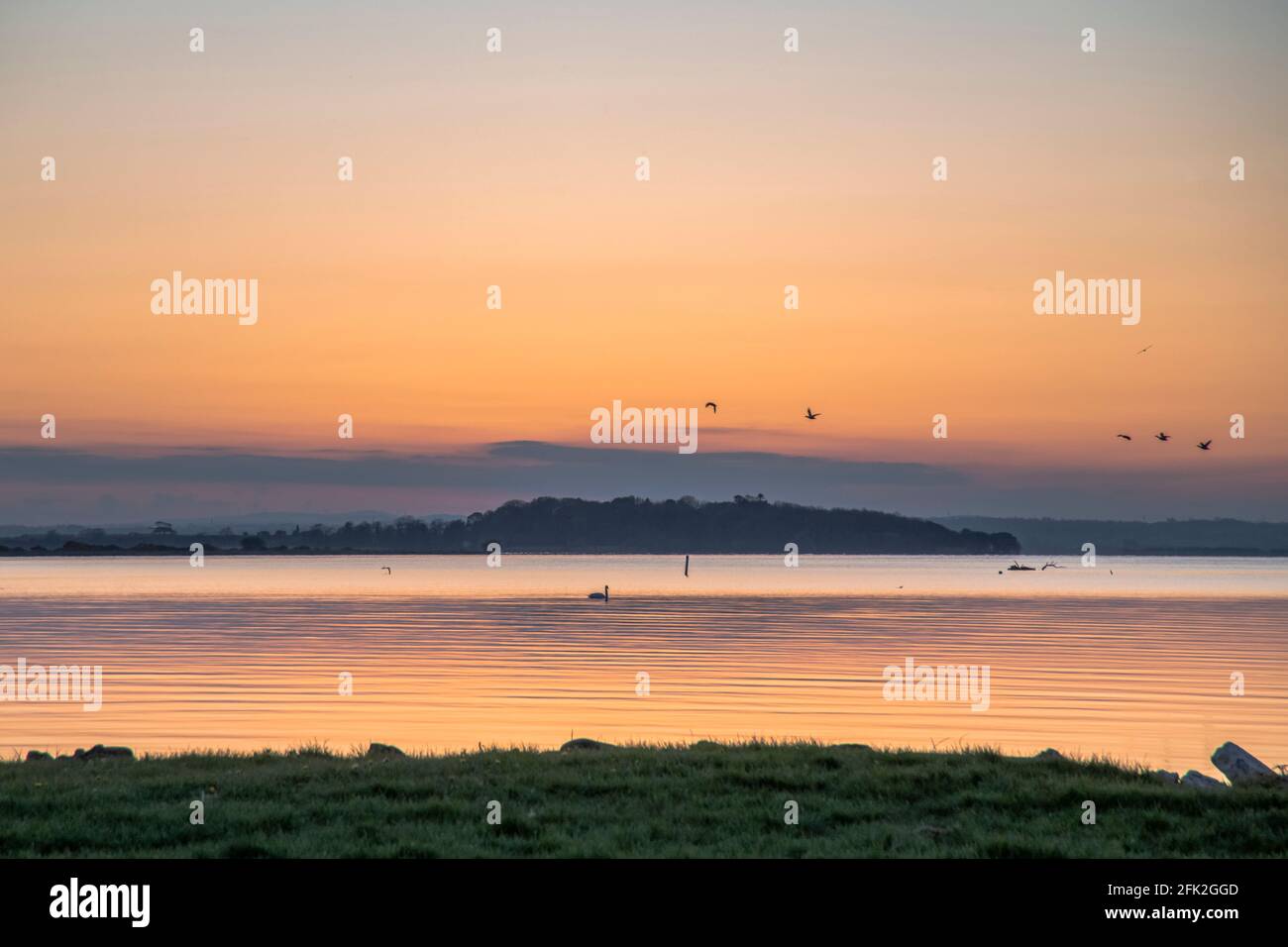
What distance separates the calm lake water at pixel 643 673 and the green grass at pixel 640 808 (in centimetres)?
756

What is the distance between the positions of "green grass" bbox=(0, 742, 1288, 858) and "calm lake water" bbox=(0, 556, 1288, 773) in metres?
7.56

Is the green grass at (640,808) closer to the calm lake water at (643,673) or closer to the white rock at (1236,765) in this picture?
the white rock at (1236,765)

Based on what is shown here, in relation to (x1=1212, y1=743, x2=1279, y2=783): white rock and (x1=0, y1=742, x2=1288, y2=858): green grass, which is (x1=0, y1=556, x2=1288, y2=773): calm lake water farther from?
(x1=0, y1=742, x2=1288, y2=858): green grass

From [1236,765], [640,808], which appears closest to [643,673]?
[1236,765]

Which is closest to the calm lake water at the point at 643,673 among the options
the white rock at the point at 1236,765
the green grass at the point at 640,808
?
the white rock at the point at 1236,765

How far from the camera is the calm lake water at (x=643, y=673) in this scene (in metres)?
30.9

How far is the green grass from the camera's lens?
1304 cm

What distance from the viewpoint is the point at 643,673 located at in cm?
4644

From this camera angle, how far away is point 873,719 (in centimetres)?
3381

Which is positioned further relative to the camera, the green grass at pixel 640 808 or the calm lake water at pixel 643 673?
the calm lake water at pixel 643 673

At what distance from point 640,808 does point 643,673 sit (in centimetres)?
3166
